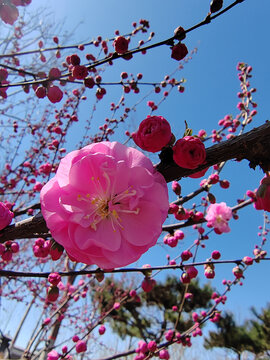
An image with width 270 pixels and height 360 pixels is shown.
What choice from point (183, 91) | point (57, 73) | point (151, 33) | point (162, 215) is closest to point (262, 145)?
point (162, 215)

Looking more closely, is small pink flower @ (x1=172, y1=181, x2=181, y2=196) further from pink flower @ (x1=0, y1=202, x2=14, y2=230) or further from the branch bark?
pink flower @ (x1=0, y1=202, x2=14, y2=230)

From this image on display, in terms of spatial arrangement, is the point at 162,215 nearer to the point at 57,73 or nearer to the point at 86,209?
the point at 86,209

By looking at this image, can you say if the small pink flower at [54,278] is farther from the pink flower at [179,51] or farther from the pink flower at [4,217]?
the pink flower at [179,51]

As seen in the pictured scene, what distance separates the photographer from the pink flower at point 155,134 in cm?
74

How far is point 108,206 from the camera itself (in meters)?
0.79

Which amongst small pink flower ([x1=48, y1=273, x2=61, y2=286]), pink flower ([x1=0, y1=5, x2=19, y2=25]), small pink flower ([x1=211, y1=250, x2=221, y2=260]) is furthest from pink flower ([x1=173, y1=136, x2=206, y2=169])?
small pink flower ([x1=211, y1=250, x2=221, y2=260])

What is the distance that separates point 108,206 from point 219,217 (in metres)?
1.85

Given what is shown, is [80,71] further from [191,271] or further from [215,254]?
[215,254]

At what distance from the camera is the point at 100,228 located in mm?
762

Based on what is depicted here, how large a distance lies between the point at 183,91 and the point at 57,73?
6.60 feet

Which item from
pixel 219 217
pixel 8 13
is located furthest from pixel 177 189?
pixel 8 13

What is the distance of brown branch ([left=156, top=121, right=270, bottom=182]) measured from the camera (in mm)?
722

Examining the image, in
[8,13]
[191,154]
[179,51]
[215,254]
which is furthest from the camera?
[215,254]

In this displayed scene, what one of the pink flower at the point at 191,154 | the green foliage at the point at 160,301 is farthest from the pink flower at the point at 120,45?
the green foliage at the point at 160,301
